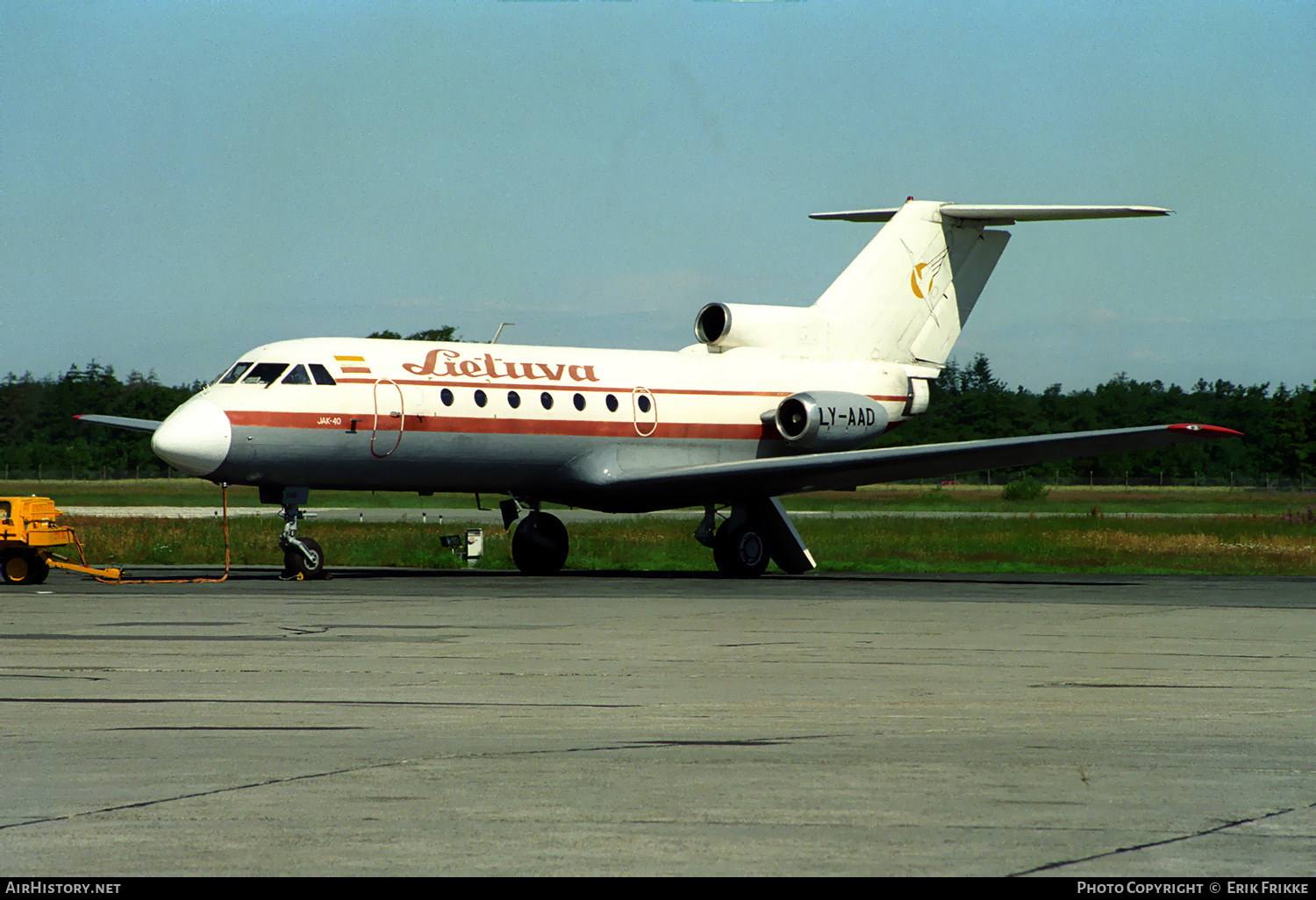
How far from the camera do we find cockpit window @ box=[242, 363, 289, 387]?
2239 centimetres

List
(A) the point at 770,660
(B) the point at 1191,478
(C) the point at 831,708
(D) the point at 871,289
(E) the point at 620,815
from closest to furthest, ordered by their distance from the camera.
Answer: (E) the point at 620,815 → (C) the point at 831,708 → (A) the point at 770,660 → (D) the point at 871,289 → (B) the point at 1191,478

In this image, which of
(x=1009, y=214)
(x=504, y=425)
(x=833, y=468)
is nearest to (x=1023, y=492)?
(x=1009, y=214)

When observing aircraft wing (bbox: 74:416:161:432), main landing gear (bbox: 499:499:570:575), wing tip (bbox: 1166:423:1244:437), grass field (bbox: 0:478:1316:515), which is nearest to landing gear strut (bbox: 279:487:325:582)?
main landing gear (bbox: 499:499:570:575)

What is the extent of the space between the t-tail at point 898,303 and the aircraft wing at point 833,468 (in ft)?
11.7

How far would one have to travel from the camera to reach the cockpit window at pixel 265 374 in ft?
73.5

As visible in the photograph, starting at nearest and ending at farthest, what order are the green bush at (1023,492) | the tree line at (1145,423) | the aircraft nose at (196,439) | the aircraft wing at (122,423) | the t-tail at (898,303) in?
the aircraft nose at (196,439) < the aircraft wing at (122,423) < the t-tail at (898,303) < the green bush at (1023,492) < the tree line at (1145,423)

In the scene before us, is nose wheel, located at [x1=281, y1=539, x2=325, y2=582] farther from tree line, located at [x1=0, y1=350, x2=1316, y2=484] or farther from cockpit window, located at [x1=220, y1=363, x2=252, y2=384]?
tree line, located at [x1=0, y1=350, x2=1316, y2=484]

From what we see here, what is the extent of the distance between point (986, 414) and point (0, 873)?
100323mm

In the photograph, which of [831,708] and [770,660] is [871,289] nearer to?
[770,660]

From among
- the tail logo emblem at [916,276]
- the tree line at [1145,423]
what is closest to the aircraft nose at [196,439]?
the tail logo emblem at [916,276]

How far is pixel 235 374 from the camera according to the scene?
22531 mm

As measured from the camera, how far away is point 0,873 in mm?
5285

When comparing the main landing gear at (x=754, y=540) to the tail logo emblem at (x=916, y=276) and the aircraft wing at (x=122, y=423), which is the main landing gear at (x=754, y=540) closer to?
the tail logo emblem at (x=916, y=276)
